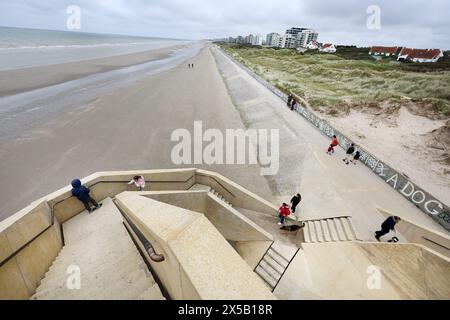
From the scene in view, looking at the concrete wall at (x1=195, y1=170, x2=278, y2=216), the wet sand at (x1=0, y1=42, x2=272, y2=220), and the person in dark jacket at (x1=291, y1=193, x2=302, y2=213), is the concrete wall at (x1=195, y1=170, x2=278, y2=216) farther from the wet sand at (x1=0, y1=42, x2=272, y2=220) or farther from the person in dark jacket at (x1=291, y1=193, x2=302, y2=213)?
the wet sand at (x1=0, y1=42, x2=272, y2=220)

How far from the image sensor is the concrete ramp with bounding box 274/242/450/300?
6816mm

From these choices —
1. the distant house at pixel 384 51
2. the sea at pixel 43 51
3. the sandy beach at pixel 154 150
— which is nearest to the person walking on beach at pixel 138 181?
the sandy beach at pixel 154 150

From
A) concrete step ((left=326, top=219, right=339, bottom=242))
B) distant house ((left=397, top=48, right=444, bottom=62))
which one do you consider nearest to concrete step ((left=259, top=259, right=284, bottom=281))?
concrete step ((left=326, top=219, right=339, bottom=242))

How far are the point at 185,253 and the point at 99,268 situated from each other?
327 cm

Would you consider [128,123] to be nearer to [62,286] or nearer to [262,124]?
A: [262,124]

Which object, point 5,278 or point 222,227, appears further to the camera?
point 222,227

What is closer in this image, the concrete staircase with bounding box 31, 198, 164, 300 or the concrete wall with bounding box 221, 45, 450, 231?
the concrete staircase with bounding box 31, 198, 164, 300

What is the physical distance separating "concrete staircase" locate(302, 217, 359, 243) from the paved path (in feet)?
1.20

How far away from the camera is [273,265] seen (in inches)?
340

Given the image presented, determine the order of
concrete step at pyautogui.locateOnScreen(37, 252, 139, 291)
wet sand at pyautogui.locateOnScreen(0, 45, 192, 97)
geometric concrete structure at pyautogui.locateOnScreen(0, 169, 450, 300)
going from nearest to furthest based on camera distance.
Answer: geometric concrete structure at pyautogui.locateOnScreen(0, 169, 450, 300) < concrete step at pyautogui.locateOnScreen(37, 252, 139, 291) < wet sand at pyautogui.locateOnScreen(0, 45, 192, 97)

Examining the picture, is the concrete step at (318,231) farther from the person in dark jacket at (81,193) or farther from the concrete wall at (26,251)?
the concrete wall at (26,251)

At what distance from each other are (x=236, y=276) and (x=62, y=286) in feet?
15.2

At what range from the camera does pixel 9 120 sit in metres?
17.5
